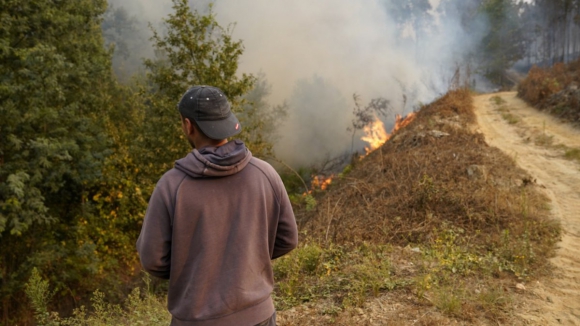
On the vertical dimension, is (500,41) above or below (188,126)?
above

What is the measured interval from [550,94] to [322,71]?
19.5 meters

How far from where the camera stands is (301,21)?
1396 inches

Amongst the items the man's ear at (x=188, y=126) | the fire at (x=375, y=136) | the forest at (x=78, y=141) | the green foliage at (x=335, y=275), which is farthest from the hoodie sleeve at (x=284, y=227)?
the fire at (x=375, y=136)

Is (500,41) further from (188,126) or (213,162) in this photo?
(213,162)

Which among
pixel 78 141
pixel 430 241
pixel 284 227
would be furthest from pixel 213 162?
pixel 78 141

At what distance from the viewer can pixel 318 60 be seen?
34.6 meters

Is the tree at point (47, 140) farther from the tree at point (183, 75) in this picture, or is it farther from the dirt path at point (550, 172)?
the dirt path at point (550, 172)

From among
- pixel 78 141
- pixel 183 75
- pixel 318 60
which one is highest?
pixel 318 60

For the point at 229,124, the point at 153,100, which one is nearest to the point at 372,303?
the point at 229,124

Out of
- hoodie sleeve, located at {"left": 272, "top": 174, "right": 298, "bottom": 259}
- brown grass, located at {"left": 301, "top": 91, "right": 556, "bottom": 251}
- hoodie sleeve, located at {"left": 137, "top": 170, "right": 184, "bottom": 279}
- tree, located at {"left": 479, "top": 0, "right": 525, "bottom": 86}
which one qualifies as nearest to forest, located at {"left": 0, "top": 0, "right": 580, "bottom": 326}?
brown grass, located at {"left": 301, "top": 91, "right": 556, "bottom": 251}

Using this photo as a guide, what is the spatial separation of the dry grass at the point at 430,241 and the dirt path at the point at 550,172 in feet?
0.71

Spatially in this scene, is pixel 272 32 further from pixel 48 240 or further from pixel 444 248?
pixel 444 248

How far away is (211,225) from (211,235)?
0.05 metres

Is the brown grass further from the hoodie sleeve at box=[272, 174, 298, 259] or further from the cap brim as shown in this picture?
the cap brim
